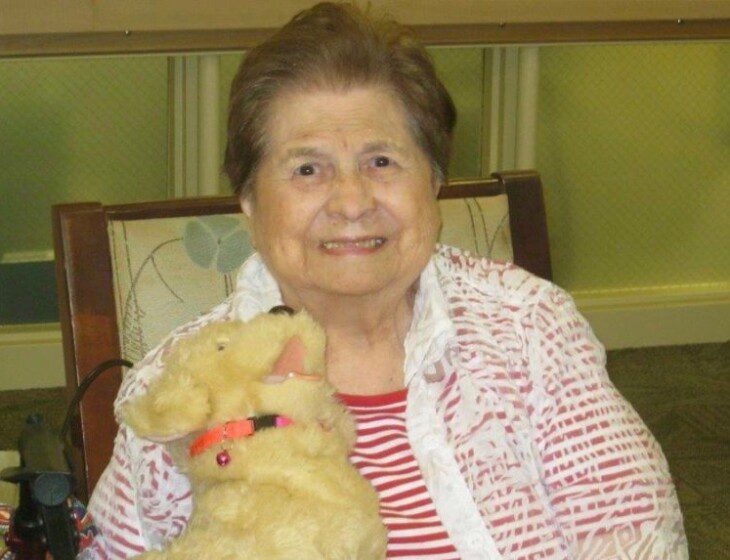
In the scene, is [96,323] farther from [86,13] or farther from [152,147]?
[152,147]

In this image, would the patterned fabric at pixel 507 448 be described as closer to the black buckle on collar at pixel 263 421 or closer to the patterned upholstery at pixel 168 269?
the patterned upholstery at pixel 168 269

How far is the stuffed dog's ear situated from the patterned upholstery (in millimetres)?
510

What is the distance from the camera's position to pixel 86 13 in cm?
272

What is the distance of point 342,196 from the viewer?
140 cm

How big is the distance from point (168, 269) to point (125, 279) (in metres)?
0.06

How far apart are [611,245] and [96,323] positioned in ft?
8.10

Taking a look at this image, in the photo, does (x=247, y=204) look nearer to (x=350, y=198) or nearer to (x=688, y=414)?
(x=350, y=198)

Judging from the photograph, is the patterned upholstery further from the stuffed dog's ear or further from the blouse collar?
the stuffed dog's ear

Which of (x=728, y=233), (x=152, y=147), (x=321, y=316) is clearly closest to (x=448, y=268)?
(x=321, y=316)

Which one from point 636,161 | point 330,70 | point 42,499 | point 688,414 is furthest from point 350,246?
point 636,161

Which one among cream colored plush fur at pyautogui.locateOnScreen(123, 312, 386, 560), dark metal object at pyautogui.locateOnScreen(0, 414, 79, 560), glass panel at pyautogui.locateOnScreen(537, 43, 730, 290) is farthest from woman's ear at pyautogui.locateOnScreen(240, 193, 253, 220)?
glass panel at pyautogui.locateOnScreen(537, 43, 730, 290)

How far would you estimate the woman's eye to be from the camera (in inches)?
56.4

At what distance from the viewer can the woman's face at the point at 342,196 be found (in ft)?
4.63

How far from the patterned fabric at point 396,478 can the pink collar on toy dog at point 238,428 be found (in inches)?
12.4
